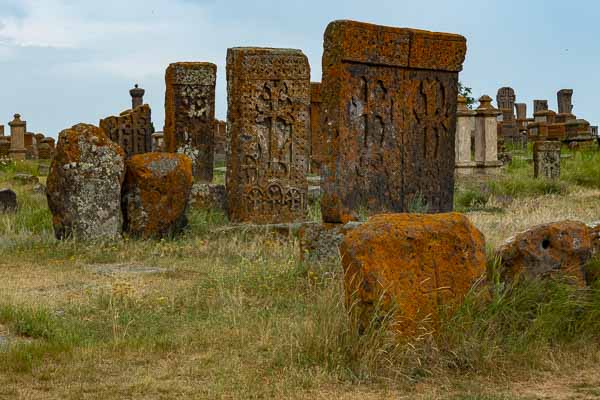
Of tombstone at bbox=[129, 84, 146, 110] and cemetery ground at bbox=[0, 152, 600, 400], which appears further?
tombstone at bbox=[129, 84, 146, 110]

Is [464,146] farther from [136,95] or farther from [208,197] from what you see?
[136,95]

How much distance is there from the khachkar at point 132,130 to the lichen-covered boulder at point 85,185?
5.34 m

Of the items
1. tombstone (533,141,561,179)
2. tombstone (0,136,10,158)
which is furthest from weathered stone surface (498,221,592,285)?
A: tombstone (0,136,10,158)

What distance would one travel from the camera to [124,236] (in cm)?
1180

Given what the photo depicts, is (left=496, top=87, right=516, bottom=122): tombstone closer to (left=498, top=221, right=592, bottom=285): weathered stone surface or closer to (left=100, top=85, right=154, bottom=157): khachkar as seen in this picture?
(left=100, top=85, right=154, bottom=157): khachkar

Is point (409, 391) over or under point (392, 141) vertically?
under

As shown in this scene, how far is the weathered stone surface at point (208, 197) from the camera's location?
554 inches

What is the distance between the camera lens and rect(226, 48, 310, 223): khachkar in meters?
12.6

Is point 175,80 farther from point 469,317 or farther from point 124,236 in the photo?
point 469,317

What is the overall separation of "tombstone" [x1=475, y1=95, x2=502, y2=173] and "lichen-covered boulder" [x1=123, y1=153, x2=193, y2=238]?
1214 centimetres

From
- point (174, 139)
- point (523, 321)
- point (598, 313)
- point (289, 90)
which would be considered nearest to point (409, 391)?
point (523, 321)

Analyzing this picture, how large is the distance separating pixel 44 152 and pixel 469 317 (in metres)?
28.8

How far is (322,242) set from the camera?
870 cm

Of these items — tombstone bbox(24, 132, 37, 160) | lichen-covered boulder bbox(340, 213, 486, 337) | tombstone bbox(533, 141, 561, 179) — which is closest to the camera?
lichen-covered boulder bbox(340, 213, 486, 337)
